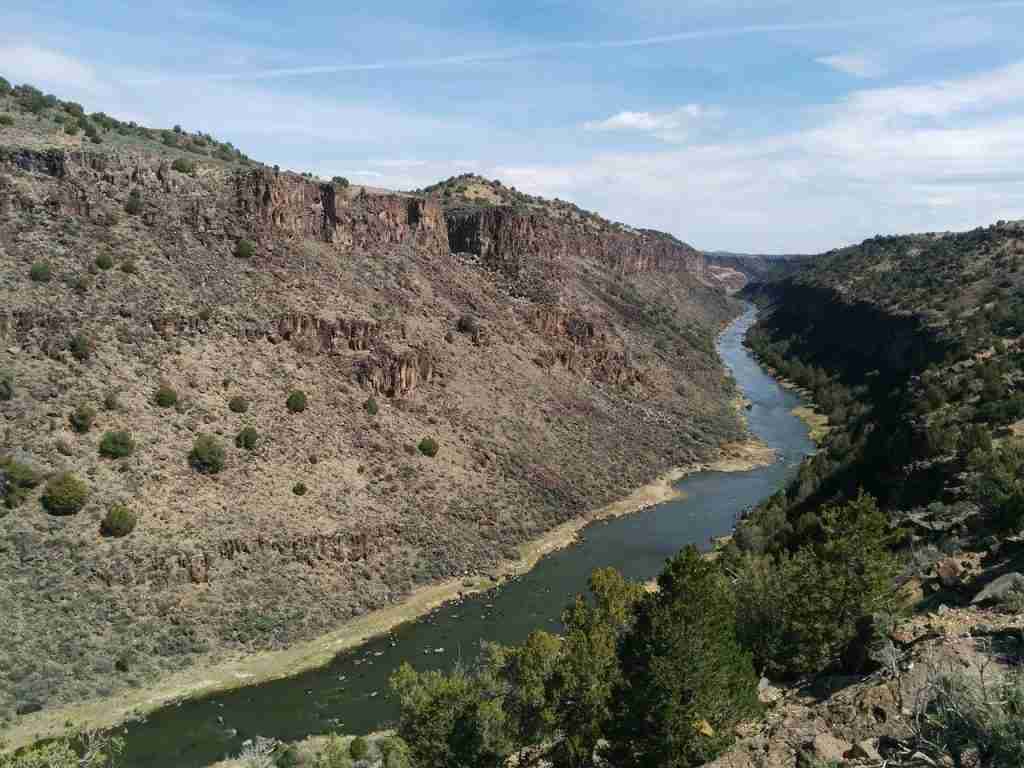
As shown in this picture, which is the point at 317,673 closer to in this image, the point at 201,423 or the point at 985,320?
the point at 201,423

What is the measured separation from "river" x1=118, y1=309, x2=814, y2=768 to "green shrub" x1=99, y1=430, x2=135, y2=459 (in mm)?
15693

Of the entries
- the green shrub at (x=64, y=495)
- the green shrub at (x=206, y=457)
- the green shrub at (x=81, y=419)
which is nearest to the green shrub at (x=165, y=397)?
the green shrub at (x=206, y=457)

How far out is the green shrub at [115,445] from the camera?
43.4m

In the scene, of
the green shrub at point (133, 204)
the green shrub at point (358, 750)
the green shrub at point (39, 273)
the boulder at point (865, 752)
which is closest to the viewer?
the boulder at point (865, 752)

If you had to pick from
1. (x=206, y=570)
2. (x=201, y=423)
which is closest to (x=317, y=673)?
(x=206, y=570)

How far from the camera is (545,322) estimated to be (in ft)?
274

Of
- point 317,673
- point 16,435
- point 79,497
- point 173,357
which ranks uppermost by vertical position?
point 173,357

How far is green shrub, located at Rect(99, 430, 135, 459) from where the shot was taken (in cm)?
4344

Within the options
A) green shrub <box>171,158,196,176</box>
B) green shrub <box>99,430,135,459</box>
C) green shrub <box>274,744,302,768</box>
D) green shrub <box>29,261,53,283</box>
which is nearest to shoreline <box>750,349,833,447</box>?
green shrub <box>171,158,196,176</box>

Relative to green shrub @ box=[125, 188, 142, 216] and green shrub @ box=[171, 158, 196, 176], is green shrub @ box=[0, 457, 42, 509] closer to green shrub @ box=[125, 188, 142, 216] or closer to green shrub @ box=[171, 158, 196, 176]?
green shrub @ box=[125, 188, 142, 216]

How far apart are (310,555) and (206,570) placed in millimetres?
6198

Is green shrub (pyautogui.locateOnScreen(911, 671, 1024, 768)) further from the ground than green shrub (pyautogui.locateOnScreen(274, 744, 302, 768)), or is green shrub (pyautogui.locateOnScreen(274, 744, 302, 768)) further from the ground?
green shrub (pyautogui.locateOnScreen(911, 671, 1024, 768))

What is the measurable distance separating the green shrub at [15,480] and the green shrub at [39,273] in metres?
14.3

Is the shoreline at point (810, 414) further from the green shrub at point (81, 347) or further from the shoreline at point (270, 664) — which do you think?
the green shrub at point (81, 347)
